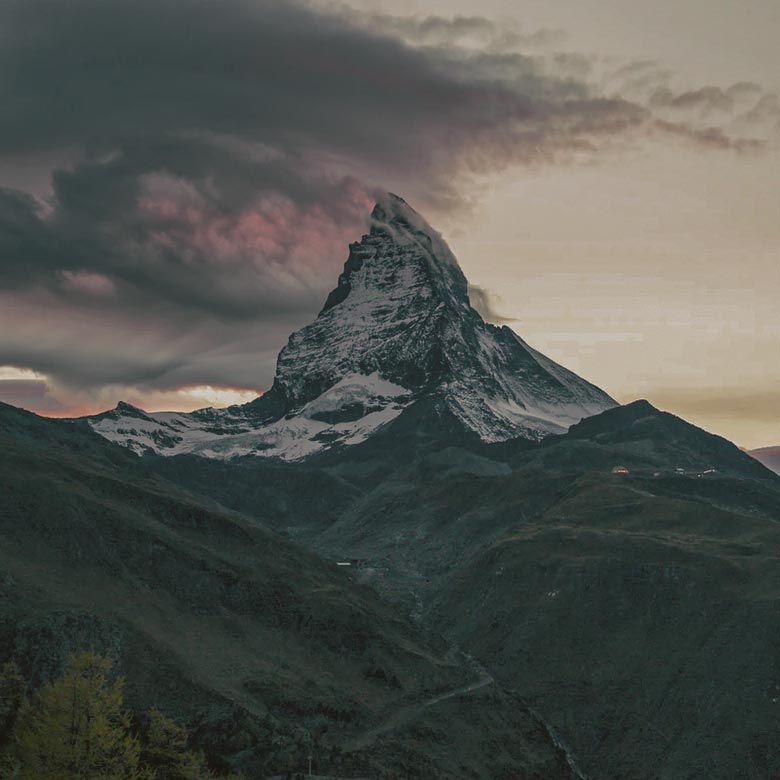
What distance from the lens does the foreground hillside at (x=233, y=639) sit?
378 ft

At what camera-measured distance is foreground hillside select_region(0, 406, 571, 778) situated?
115250 millimetres

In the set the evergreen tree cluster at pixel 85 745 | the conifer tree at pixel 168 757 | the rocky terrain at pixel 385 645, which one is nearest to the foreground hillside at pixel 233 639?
the rocky terrain at pixel 385 645

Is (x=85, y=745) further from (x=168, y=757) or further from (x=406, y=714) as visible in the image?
(x=406, y=714)

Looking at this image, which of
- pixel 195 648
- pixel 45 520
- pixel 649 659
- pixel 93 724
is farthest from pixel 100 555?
pixel 649 659

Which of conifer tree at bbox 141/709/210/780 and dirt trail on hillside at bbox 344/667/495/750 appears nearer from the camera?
conifer tree at bbox 141/709/210/780

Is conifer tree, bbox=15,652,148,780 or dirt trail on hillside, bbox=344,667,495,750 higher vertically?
conifer tree, bbox=15,652,148,780

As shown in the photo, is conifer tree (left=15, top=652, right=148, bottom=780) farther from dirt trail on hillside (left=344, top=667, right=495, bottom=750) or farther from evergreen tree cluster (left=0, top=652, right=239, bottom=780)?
dirt trail on hillside (left=344, top=667, right=495, bottom=750)

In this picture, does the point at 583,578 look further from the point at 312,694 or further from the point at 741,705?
the point at 312,694

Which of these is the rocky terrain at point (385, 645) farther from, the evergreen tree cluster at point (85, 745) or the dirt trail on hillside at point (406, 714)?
the evergreen tree cluster at point (85, 745)

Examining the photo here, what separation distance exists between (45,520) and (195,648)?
3599cm

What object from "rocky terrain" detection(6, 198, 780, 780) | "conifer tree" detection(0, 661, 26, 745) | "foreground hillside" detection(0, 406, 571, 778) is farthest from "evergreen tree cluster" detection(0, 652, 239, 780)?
"rocky terrain" detection(6, 198, 780, 780)

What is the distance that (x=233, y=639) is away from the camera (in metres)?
148

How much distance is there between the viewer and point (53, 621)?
11825 cm

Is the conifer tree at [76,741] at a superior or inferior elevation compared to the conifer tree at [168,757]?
superior
